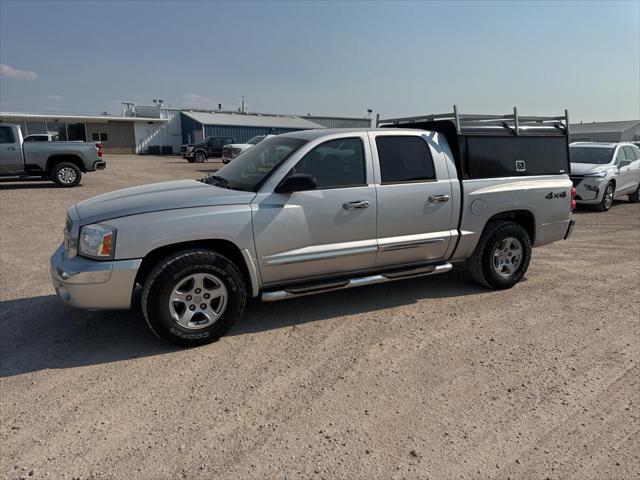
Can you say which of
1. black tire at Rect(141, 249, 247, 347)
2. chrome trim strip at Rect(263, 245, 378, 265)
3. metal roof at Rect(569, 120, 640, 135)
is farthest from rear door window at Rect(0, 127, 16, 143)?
metal roof at Rect(569, 120, 640, 135)

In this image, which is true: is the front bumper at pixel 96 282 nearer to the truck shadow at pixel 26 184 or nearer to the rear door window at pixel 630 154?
the truck shadow at pixel 26 184

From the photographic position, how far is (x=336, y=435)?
2.89 m

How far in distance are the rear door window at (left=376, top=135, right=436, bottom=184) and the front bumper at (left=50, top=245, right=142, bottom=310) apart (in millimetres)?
2532

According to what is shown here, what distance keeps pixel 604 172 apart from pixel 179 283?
1179cm

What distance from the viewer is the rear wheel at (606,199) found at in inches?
476

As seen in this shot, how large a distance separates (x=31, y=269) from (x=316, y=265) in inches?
167

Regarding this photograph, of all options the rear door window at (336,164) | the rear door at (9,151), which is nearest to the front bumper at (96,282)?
the rear door window at (336,164)

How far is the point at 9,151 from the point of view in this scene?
45.7 ft

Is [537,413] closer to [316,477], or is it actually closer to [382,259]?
[316,477]

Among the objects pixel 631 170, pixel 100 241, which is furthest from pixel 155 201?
pixel 631 170

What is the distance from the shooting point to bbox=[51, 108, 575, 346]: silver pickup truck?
12.6 feet

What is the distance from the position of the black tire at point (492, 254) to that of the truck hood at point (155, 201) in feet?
9.19

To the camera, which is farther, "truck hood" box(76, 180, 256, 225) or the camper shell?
the camper shell

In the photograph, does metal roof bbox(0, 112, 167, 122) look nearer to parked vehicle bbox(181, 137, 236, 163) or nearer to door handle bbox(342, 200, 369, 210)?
parked vehicle bbox(181, 137, 236, 163)
